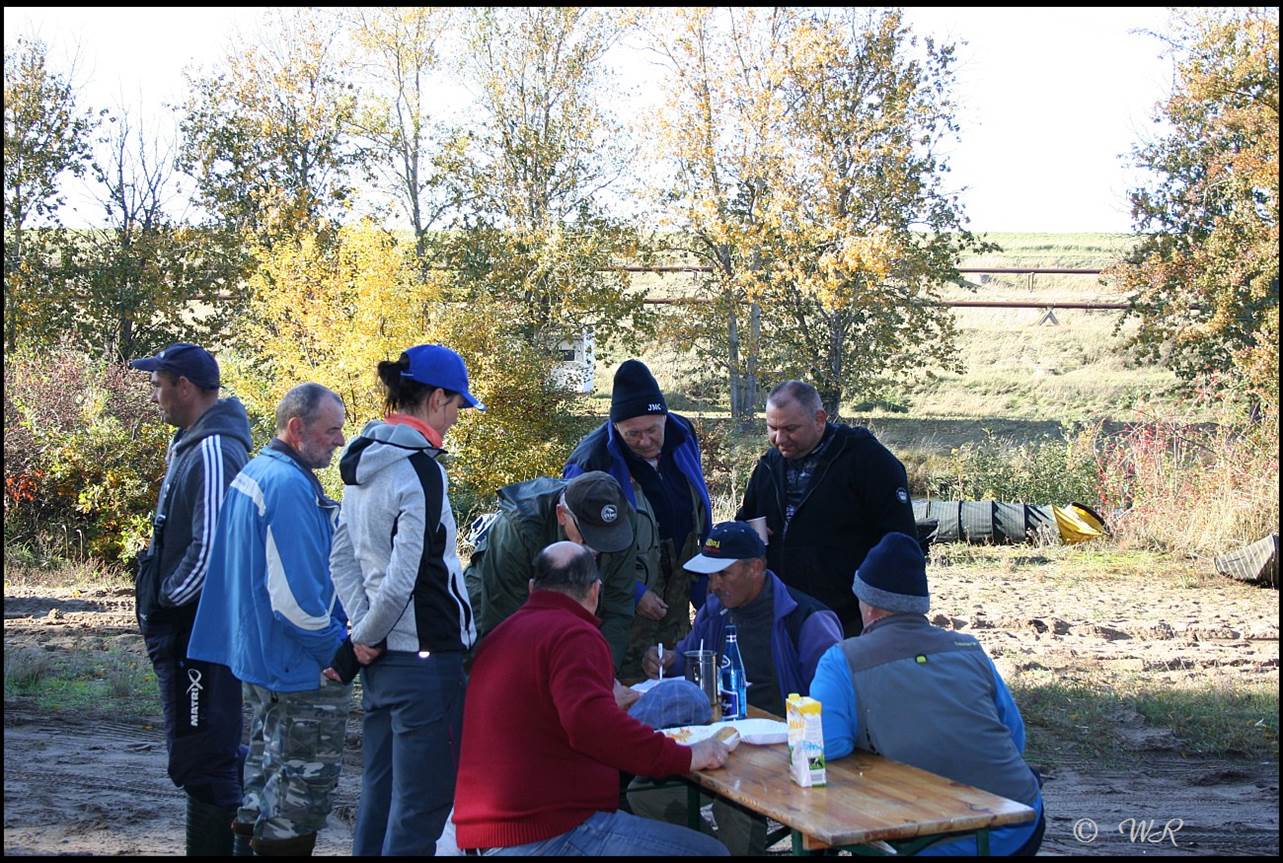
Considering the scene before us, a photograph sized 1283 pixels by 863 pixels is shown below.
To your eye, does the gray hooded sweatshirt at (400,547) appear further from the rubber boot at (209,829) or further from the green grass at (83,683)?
the green grass at (83,683)

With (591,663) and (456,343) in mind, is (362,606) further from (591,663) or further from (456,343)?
(456,343)

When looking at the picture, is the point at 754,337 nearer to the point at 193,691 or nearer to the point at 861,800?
the point at 193,691

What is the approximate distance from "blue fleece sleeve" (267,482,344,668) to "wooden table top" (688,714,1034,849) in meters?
1.48

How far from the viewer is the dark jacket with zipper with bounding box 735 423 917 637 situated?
5398 millimetres

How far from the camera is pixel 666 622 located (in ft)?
17.7

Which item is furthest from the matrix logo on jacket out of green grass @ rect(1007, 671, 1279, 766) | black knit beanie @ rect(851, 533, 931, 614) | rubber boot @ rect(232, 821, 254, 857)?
green grass @ rect(1007, 671, 1279, 766)

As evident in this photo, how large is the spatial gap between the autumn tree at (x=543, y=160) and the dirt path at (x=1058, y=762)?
1608cm

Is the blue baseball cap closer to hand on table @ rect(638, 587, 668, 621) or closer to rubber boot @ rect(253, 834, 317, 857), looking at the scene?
hand on table @ rect(638, 587, 668, 621)

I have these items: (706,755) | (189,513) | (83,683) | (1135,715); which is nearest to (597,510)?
(706,755)

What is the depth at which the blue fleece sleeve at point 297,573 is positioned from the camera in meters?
4.31

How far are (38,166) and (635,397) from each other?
76.6ft

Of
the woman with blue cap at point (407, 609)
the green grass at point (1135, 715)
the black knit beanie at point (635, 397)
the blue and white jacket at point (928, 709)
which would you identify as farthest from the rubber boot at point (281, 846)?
the green grass at point (1135, 715)

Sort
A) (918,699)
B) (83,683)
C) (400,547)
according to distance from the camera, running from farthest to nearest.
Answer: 1. (83,683)
2. (400,547)
3. (918,699)

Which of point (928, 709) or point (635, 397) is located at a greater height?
point (635, 397)
